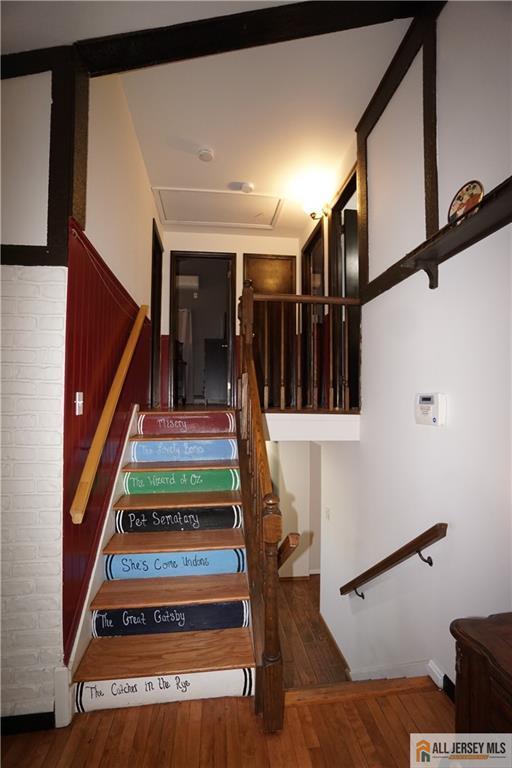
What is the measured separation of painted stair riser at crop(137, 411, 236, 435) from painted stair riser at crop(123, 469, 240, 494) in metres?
0.55

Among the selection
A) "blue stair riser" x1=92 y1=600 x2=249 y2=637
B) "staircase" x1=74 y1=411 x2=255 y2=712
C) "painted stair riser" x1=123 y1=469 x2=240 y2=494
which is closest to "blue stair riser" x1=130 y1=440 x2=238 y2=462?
"staircase" x1=74 y1=411 x2=255 y2=712

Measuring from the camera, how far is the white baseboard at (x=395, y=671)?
184cm

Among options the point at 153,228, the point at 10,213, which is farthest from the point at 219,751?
the point at 153,228

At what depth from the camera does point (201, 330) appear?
6648 mm

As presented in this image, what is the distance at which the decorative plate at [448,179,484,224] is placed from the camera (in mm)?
1520

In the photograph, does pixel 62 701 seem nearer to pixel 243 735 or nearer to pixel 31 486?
pixel 243 735

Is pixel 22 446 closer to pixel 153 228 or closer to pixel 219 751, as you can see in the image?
pixel 219 751

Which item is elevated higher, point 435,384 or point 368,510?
point 435,384

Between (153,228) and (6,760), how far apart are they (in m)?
4.17

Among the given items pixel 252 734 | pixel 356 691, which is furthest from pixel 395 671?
pixel 252 734

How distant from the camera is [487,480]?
147 cm

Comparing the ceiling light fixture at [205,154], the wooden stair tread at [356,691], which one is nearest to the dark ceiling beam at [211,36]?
the ceiling light fixture at [205,154]

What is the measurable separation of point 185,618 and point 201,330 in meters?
5.32

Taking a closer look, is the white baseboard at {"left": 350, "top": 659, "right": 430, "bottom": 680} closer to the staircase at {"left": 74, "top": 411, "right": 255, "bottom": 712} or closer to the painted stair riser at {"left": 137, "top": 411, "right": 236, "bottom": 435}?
the staircase at {"left": 74, "top": 411, "right": 255, "bottom": 712}
